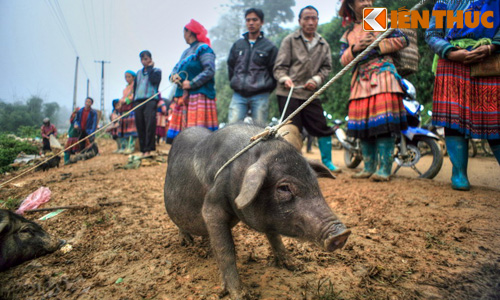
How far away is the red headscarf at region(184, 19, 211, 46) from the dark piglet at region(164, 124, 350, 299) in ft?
11.4

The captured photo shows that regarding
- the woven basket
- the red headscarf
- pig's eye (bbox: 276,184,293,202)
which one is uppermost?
the red headscarf

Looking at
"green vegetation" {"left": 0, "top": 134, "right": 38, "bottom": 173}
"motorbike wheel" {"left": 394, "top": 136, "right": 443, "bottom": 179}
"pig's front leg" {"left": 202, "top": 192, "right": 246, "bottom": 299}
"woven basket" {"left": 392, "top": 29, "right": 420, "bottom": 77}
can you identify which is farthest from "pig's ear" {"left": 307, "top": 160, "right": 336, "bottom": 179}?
"green vegetation" {"left": 0, "top": 134, "right": 38, "bottom": 173}

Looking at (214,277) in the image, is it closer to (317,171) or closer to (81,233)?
(317,171)

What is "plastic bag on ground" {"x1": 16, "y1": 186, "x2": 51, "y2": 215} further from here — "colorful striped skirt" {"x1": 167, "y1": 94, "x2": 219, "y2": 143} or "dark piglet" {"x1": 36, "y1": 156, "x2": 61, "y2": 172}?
"dark piglet" {"x1": 36, "y1": 156, "x2": 61, "y2": 172}

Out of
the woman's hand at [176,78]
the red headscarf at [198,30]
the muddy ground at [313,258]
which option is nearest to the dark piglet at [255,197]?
the muddy ground at [313,258]

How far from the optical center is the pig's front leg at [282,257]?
1.93 m

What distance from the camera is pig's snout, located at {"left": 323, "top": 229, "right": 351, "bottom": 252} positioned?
4.29 ft

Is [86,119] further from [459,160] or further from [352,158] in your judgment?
[459,160]

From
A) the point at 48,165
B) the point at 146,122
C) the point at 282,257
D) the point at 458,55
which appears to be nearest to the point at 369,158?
the point at 458,55

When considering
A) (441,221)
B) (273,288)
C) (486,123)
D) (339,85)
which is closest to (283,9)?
(339,85)

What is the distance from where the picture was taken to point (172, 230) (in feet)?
9.02

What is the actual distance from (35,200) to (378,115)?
4778 mm

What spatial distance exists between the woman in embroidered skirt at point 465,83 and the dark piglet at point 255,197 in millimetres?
2410

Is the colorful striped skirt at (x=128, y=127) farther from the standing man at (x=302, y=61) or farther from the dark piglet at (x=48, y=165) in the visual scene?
the standing man at (x=302, y=61)
